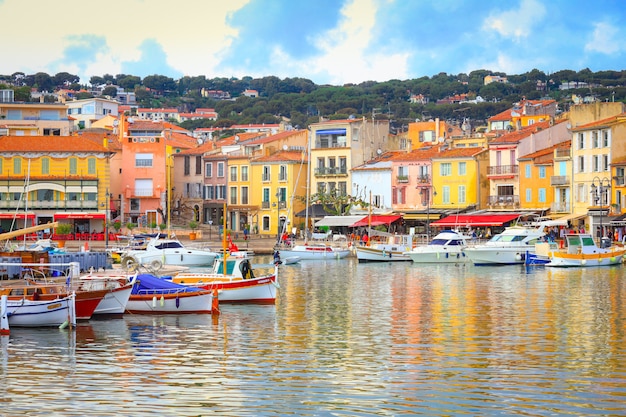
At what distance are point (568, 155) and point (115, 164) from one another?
138 ft

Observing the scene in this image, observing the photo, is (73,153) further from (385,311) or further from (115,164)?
(385,311)

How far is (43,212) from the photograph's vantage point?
9744 centimetres

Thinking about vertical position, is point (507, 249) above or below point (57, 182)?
below

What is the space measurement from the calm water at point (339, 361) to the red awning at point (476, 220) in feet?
124

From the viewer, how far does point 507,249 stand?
73.6 metres

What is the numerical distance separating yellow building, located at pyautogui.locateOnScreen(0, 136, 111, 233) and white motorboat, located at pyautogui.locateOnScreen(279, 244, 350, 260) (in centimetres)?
2305

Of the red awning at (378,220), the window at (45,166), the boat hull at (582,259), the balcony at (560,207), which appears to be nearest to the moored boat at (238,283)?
the boat hull at (582,259)

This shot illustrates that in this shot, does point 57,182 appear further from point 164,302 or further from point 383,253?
point 164,302

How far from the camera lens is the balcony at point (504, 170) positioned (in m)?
91.8

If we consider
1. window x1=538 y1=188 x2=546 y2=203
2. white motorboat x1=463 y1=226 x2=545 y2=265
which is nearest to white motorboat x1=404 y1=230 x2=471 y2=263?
white motorboat x1=463 y1=226 x2=545 y2=265

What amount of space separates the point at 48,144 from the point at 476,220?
37.5 meters

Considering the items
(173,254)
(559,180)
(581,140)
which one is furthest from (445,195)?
(173,254)

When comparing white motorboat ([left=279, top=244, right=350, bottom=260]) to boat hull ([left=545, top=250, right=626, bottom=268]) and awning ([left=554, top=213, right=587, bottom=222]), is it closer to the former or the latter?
awning ([left=554, top=213, right=587, bottom=222])

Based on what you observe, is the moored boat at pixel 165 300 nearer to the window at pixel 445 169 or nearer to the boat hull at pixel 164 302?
the boat hull at pixel 164 302
